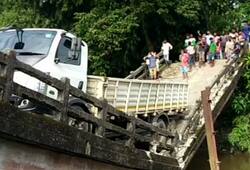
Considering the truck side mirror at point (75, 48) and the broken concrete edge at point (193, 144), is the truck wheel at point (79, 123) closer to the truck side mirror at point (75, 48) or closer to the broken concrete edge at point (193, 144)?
the truck side mirror at point (75, 48)

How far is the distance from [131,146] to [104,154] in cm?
120

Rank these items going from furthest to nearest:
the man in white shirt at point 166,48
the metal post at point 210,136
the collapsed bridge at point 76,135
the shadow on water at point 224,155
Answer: the man in white shirt at point 166,48
the shadow on water at point 224,155
the metal post at point 210,136
the collapsed bridge at point 76,135

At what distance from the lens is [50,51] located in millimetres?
10602

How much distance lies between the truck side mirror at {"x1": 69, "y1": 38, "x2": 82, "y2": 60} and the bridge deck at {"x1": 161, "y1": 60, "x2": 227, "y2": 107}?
10.2 meters

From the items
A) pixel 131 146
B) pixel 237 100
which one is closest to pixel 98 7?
→ pixel 237 100

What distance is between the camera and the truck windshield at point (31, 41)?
1066cm

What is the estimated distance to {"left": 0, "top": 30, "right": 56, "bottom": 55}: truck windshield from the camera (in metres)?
10.7

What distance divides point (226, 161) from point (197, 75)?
410cm

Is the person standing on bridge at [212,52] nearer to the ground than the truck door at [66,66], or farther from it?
farther from it

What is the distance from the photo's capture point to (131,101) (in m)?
13.9

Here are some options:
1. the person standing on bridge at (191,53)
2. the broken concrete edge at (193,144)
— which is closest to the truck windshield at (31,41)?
the broken concrete edge at (193,144)

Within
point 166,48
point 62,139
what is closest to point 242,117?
point 166,48

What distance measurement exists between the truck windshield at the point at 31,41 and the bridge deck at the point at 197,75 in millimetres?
10559

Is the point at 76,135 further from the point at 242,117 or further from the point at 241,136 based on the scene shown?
the point at 242,117
